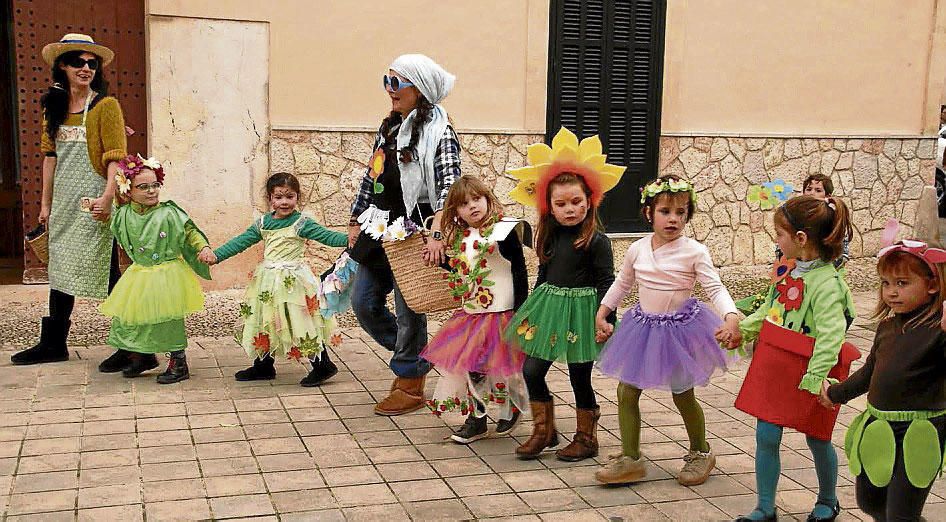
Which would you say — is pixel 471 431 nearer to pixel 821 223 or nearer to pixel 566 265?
pixel 566 265

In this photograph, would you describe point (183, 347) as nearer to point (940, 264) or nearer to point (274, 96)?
point (274, 96)

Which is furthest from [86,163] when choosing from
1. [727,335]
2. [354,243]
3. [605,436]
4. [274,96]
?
[727,335]

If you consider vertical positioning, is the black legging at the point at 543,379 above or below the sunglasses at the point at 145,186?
below

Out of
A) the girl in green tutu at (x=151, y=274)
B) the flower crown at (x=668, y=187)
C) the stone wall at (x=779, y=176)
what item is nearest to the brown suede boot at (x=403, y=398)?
the girl in green tutu at (x=151, y=274)

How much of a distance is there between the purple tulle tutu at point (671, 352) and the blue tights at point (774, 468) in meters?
0.41

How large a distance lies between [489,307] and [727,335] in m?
1.29

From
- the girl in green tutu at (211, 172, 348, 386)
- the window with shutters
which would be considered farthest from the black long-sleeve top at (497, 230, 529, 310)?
the window with shutters

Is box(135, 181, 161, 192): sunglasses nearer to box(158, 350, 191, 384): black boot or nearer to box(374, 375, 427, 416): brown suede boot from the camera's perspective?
box(158, 350, 191, 384): black boot

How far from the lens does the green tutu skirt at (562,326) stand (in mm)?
4688

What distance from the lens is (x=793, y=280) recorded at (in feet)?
13.2

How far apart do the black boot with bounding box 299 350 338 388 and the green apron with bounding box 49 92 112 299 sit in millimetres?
1406

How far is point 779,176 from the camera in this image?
34.2 ft

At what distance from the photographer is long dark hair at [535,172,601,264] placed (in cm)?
473

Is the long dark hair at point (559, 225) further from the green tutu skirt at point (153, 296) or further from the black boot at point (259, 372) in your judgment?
the green tutu skirt at point (153, 296)
